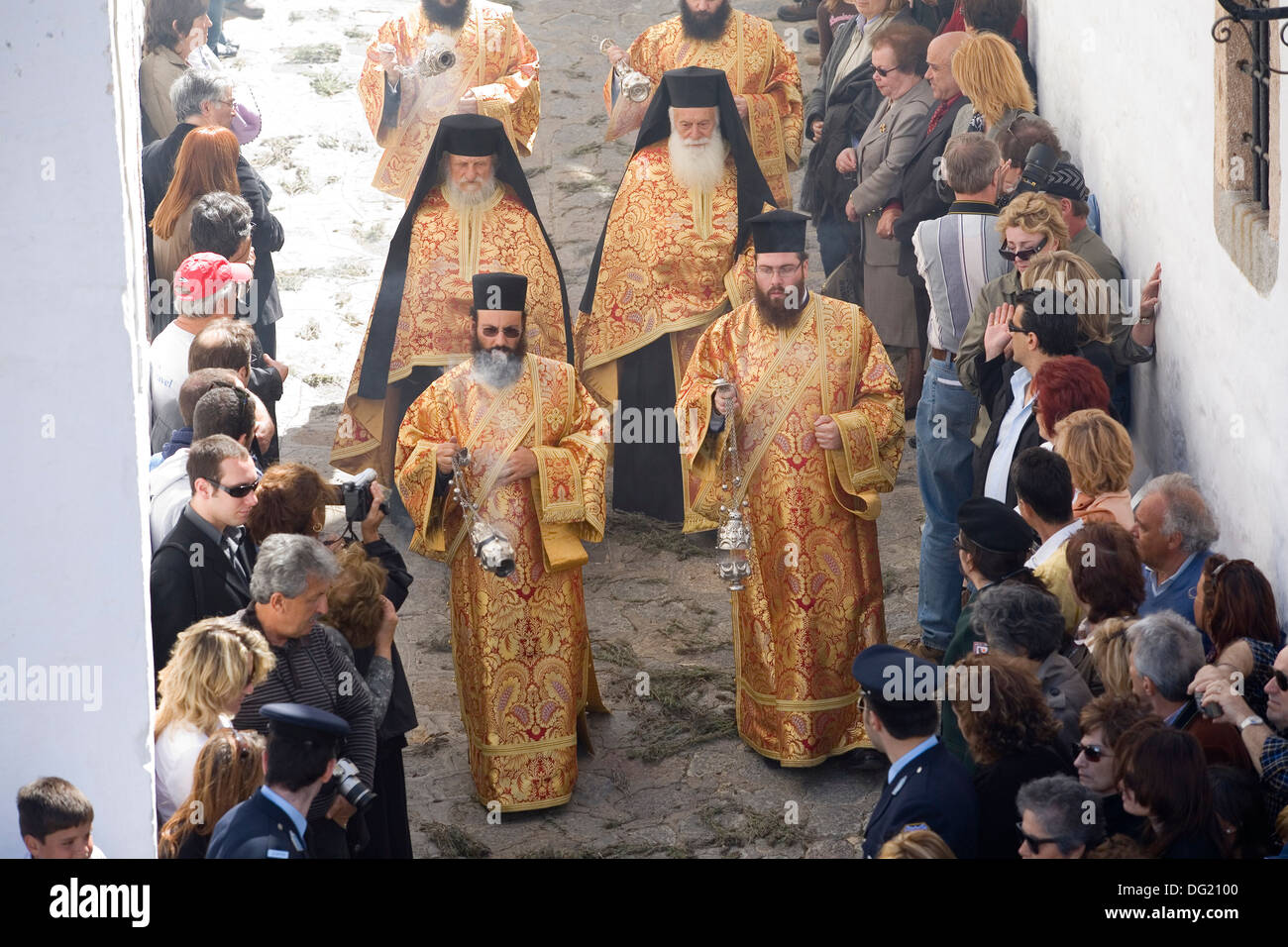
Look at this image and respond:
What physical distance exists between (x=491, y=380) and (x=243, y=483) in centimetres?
146

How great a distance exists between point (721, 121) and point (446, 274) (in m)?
1.51

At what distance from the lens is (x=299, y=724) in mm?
4168

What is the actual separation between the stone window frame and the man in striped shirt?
1149 millimetres

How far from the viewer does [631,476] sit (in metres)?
8.93

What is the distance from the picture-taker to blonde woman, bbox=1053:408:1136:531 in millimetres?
5344

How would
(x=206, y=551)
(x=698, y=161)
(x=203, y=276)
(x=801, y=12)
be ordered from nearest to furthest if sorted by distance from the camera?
(x=206, y=551), (x=203, y=276), (x=698, y=161), (x=801, y=12)

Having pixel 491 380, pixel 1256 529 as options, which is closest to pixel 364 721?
pixel 491 380

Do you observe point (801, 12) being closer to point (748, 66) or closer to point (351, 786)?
point (748, 66)

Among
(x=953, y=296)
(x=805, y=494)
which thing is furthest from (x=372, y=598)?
(x=953, y=296)

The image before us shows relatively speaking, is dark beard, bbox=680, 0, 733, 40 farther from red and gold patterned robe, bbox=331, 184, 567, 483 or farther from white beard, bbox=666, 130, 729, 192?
red and gold patterned robe, bbox=331, 184, 567, 483

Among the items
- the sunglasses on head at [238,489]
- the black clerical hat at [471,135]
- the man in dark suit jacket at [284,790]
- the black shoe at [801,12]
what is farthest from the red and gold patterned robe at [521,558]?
the black shoe at [801,12]

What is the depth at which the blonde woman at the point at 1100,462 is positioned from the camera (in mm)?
5344
